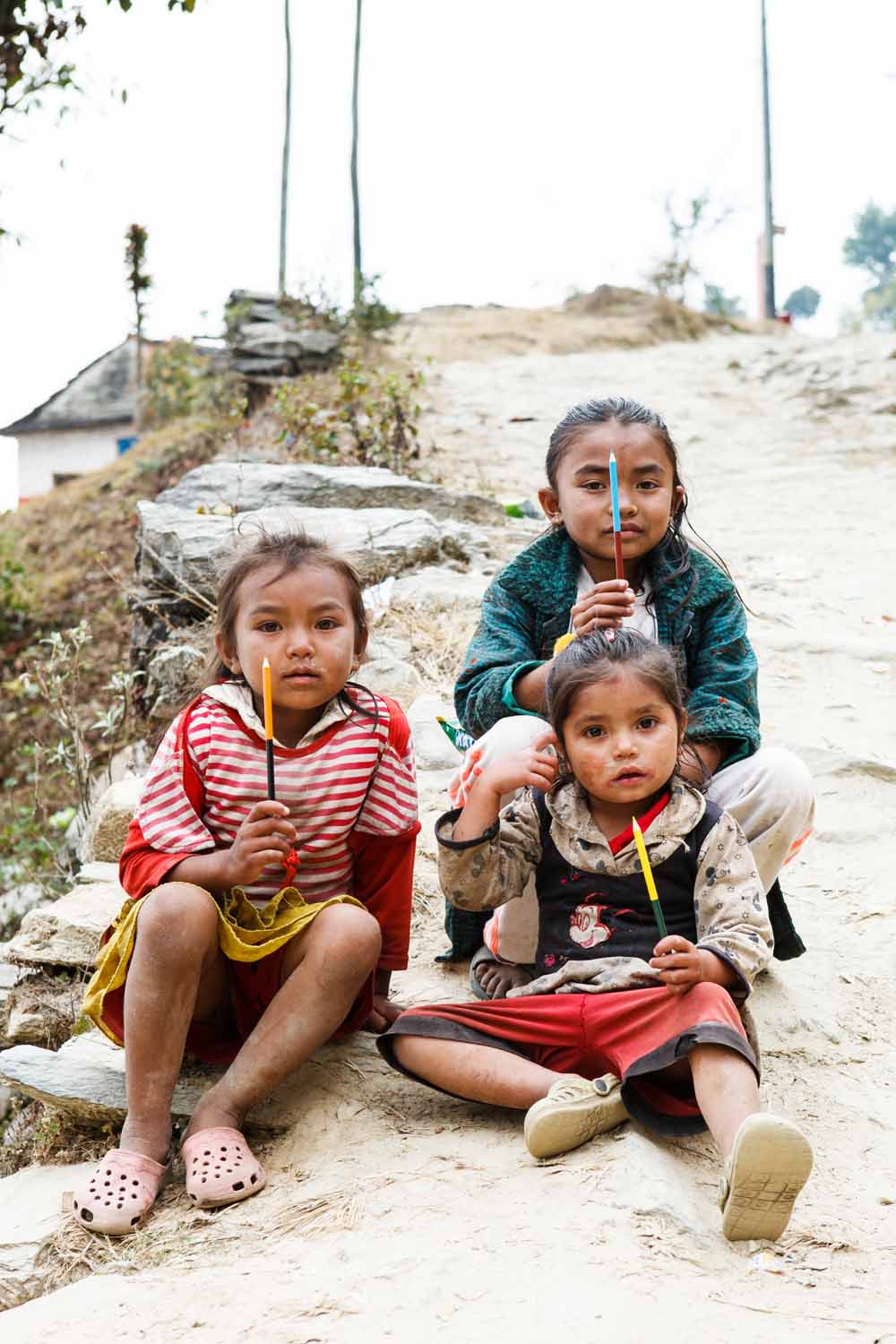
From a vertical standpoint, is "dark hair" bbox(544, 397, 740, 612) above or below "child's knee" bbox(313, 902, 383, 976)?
above

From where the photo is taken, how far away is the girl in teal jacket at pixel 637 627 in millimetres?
2285

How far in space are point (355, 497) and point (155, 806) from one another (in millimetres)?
3829

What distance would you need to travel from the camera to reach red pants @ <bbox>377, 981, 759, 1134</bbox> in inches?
70.7

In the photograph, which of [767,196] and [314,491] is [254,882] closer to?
[314,491]

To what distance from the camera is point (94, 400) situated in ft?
70.7

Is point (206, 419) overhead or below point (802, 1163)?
overhead

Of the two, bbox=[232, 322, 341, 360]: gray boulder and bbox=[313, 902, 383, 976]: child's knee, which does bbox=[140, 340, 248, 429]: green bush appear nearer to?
bbox=[232, 322, 341, 360]: gray boulder

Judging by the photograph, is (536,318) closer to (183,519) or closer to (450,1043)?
(183,519)

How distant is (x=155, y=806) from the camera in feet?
6.80

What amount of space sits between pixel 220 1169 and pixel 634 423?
148cm

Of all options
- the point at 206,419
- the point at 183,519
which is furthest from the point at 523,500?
the point at 206,419

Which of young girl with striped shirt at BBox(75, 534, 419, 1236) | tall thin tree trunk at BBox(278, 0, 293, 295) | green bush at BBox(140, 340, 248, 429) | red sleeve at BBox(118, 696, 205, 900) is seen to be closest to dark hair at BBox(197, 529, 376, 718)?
young girl with striped shirt at BBox(75, 534, 419, 1236)

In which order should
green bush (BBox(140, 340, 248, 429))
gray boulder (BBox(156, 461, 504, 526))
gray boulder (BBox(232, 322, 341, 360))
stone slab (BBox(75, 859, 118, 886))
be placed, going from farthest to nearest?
1. gray boulder (BBox(232, 322, 341, 360))
2. green bush (BBox(140, 340, 248, 429))
3. gray boulder (BBox(156, 461, 504, 526))
4. stone slab (BBox(75, 859, 118, 886))

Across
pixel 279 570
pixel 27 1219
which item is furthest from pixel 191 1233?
pixel 279 570
